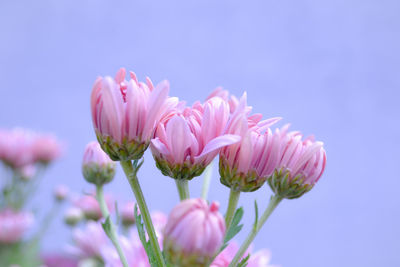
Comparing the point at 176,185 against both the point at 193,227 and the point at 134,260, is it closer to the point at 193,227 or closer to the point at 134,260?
the point at 193,227

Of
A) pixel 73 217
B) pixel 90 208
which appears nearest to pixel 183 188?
pixel 90 208

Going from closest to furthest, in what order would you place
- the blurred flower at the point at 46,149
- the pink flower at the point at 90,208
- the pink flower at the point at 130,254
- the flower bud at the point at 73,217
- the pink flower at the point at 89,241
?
the pink flower at the point at 130,254, the pink flower at the point at 89,241, the pink flower at the point at 90,208, the flower bud at the point at 73,217, the blurred flower at the point at 46,149

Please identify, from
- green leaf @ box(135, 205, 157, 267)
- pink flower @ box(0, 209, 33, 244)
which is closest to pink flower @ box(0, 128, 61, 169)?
pink flower @ box(0, 209, 33, 244)

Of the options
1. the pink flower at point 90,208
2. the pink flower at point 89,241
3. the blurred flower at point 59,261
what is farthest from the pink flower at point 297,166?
the blurred flower at point 59,261

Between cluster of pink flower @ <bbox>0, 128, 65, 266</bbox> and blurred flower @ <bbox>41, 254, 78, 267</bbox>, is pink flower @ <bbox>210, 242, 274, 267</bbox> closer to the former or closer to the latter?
cluster of pink flower @ <bbox>0, 128, 65, 266</bbox>

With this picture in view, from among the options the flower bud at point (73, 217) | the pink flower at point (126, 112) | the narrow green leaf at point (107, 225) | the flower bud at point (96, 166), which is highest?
the flower bud at point (73, 217)

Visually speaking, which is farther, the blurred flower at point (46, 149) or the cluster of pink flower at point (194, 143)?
the blurred flower at point (46, 149)

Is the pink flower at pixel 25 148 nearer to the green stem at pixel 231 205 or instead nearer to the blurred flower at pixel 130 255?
the blurred flower at pixel 130 255
